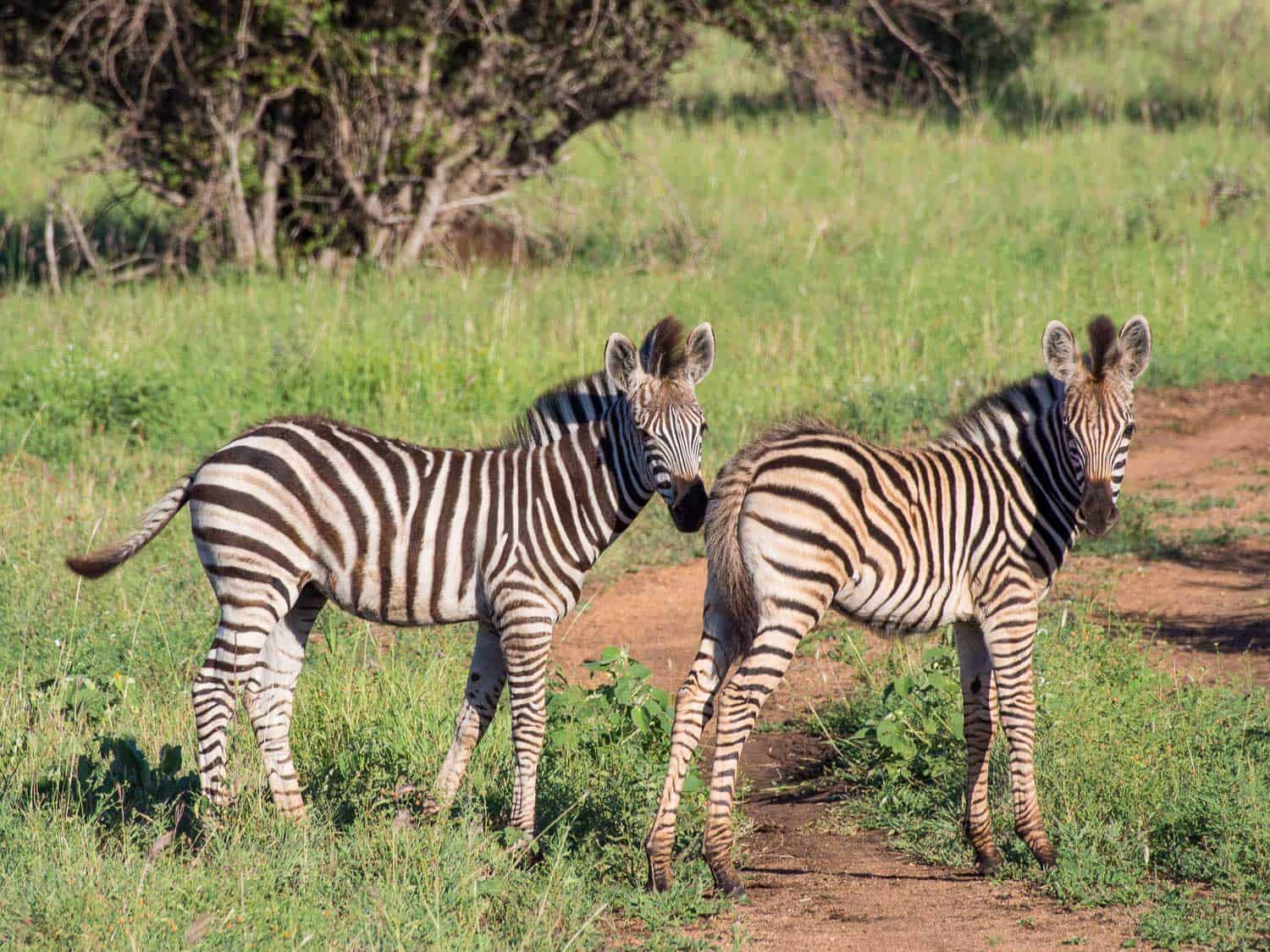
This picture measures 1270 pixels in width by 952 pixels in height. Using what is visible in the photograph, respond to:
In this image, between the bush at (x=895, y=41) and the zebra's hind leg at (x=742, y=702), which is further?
the bush at (x=895, y=41)

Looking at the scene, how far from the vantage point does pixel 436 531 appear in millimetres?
5184

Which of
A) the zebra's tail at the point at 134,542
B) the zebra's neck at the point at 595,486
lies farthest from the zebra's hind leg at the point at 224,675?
the zebra's neck at the point at 595,486

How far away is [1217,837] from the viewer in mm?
5043

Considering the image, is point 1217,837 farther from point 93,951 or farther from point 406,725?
point 93,951

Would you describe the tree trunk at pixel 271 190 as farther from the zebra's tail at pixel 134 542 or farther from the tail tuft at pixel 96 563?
the tail tuft at pixel 96 563

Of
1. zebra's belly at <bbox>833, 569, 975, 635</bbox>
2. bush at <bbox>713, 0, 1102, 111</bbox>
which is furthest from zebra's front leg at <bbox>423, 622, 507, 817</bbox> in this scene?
bush at <bbox>713, 0, 1102, 111</bbox>

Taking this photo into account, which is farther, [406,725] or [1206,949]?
[406,725]

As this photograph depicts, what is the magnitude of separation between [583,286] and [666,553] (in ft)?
17.3

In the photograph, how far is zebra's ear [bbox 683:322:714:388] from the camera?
5.25 metres

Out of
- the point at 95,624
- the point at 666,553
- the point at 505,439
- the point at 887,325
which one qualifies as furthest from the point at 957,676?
the point at 887,325

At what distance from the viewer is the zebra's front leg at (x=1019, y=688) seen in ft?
16.9

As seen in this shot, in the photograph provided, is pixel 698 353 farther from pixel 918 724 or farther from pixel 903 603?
pixel 918 724

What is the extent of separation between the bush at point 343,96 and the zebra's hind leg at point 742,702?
31.6 feet

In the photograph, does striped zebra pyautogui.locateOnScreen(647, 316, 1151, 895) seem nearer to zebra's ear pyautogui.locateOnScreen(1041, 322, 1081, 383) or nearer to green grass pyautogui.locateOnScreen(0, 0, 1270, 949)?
zebra's ear pyautogui.locateOnScreen(1041, 322, 1081, 383)
